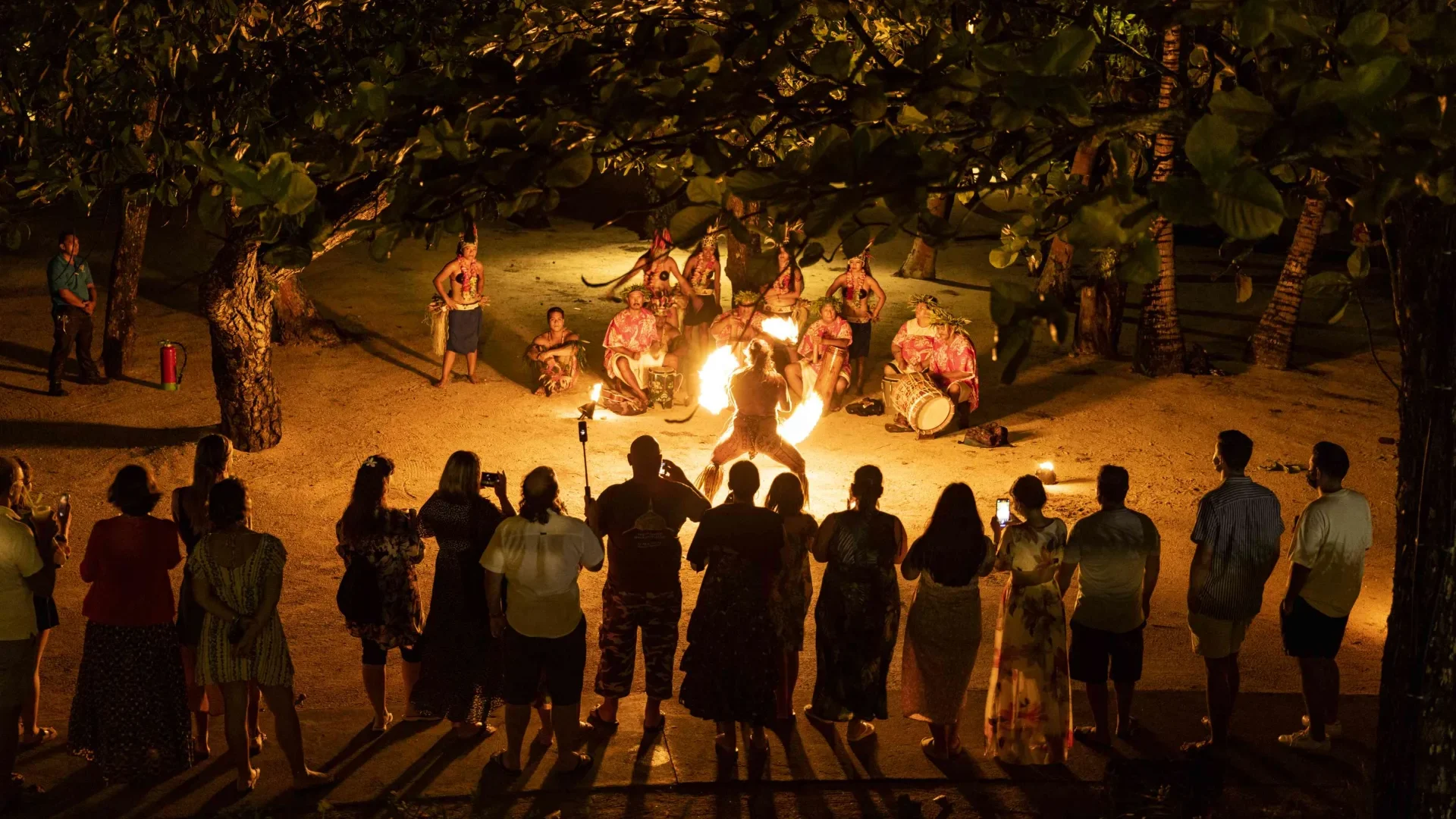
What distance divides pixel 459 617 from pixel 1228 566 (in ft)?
12.0

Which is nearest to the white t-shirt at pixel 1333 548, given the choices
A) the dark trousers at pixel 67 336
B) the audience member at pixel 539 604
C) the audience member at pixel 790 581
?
the audience member at pixel 790 581

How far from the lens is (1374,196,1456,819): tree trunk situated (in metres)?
4.47

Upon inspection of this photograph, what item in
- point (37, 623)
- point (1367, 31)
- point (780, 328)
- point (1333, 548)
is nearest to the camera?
Result: point (1367, 31)

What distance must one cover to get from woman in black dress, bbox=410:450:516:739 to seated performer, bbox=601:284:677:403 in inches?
295

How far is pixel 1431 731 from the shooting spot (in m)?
4.58

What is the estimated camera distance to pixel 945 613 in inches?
249

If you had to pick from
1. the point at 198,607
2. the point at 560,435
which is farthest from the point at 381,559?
the point at 560,435

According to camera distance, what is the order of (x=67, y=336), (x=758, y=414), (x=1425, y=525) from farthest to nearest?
(x=67, y=336), (x=758, y=414), (x=1425, y=525)

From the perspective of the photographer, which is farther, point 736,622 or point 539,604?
point 736,622

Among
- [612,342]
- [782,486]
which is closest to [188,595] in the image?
[782,486]

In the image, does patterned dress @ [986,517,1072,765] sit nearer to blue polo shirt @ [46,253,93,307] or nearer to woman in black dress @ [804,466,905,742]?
woman in black dress @ [804,466,905,742]

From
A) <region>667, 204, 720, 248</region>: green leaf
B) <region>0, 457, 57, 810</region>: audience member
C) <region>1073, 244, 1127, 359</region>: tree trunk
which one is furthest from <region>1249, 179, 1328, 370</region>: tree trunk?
<region>0, 457, 57, 810</region>: audience member

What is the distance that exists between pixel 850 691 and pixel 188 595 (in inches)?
122

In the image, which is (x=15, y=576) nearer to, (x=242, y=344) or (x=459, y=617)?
(x=459, y=617)
